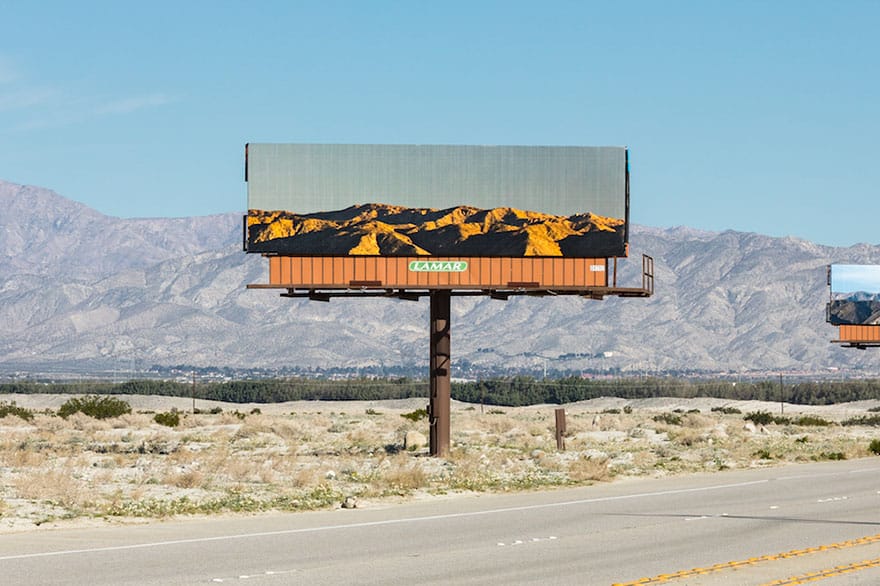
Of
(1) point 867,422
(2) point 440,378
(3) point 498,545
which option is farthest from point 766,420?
(3) point 498,545

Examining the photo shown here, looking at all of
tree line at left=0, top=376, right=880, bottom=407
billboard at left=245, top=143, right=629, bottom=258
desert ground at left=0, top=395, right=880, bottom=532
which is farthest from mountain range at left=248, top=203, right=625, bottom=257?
tree line at left=0, top=376, right=880, bottom=407

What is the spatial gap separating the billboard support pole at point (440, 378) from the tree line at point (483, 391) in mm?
89453

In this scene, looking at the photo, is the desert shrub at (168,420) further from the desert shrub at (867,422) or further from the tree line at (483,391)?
the tree line at (483,391)

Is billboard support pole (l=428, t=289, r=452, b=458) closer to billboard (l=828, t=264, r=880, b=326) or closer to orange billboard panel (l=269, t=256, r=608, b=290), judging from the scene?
orange billboard panel (l=269, t=256, r=608, b=290)

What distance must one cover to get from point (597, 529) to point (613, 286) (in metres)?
16.9

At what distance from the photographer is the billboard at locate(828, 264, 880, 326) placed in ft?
264

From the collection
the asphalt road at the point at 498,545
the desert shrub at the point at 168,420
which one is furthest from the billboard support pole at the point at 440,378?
the desert shrub at the point at 168,420

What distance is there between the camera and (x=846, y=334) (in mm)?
79562

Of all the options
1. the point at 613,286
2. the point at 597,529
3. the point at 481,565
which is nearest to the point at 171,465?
the point at 613,286

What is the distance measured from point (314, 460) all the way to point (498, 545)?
19285 mm

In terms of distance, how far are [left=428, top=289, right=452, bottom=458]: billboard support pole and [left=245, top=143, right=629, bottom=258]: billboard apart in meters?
1.49

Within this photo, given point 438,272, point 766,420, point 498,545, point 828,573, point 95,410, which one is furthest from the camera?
point 766,420

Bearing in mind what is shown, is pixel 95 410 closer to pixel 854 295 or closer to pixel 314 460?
pixel 314 460

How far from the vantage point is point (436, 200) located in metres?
38.2
